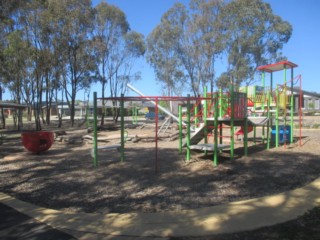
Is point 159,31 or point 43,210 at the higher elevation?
point 159,31

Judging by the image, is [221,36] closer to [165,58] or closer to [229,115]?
[165,58]

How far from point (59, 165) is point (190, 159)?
12.9 ft

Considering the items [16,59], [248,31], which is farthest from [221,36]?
[16,59]

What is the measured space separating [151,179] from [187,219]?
116 inches

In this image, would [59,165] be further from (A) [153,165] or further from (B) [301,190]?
(B) [301,190]

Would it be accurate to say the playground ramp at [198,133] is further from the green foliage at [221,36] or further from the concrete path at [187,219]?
the green foliage at [221,36]

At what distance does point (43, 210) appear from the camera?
5938mm

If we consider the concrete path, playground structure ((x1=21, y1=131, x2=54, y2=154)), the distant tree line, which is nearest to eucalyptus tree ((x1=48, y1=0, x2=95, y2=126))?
the distant tree line

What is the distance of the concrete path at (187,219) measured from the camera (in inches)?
187

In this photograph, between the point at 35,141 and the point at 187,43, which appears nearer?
the point at 35,141

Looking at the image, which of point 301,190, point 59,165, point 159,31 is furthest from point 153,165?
point 159,31

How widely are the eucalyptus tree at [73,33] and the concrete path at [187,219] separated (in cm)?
2703

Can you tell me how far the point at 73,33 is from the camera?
31531 millimetres

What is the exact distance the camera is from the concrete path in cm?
474
